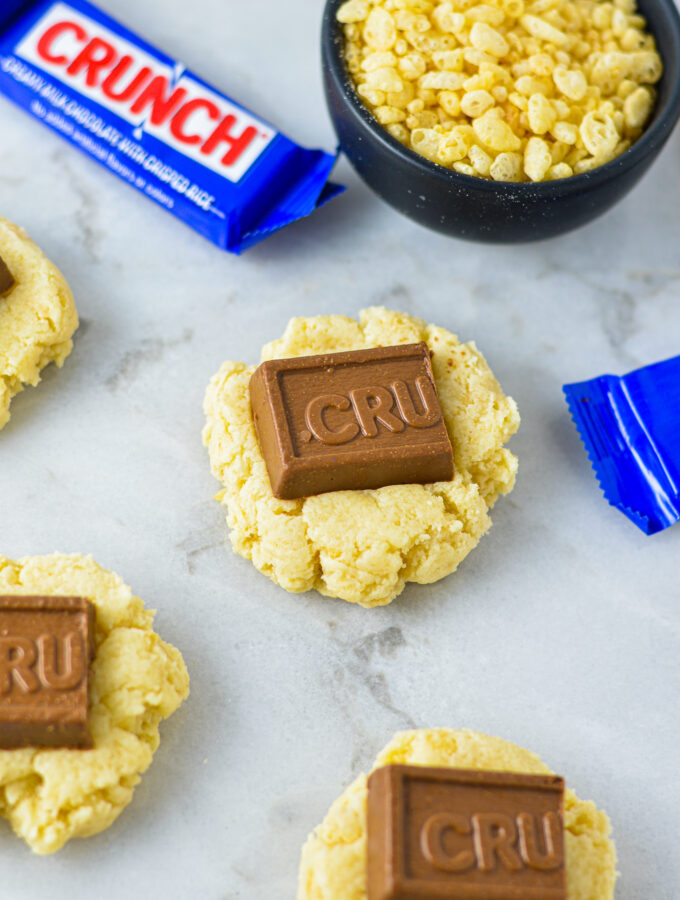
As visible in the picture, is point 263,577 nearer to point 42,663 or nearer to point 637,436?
point 42,663

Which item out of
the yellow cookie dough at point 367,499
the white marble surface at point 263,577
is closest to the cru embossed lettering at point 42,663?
the white marble surface at point 263,577

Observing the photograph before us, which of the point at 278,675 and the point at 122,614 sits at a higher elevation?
the point at 122,614

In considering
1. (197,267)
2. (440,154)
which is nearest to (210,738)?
(197,267)

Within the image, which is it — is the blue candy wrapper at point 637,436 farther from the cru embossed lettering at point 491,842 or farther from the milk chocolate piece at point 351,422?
the cru embossed lettering at point 491,842

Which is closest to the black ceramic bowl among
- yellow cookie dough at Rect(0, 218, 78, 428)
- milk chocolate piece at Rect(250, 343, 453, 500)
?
milk chocolate piece at Rect(250, 343, 453, 500)

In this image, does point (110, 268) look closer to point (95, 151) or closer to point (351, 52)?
point (95, 151)

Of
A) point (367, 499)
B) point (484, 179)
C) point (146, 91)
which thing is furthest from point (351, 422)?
point (146, 91)

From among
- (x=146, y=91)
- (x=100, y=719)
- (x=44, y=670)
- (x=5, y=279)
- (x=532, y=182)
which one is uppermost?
(x=146, y=91)
